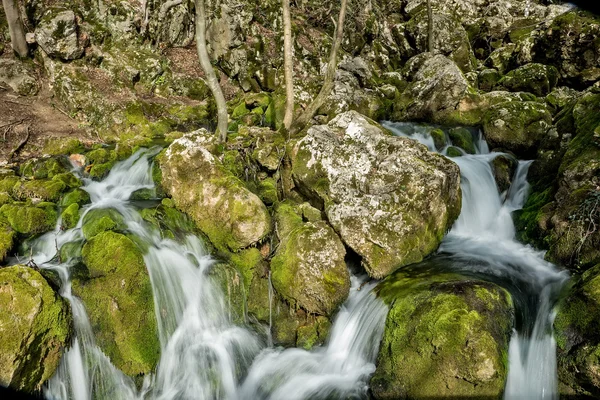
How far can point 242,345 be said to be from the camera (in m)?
7.31

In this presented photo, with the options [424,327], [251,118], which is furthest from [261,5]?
[424,327]

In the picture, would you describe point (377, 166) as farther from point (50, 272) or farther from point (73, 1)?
point (73, 1)

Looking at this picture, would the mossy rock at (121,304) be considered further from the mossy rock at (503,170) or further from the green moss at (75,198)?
the mossy rock at (503,170)

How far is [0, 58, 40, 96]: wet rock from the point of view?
12961 millimetres


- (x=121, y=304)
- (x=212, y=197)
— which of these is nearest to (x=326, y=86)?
(x=212, y=197)

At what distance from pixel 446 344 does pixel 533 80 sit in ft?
46.4

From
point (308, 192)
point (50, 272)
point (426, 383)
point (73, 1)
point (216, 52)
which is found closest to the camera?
point (426, 383)

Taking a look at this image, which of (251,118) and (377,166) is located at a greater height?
(251,118)

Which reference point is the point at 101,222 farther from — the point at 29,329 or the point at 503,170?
the point at 503,170

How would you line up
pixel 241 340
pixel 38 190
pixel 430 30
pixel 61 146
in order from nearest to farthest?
pixel 241 340 → pixel 38 190 → pixel 61 146 → pixel 430 30

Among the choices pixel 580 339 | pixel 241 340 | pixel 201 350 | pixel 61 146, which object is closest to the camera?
pixel 580 339

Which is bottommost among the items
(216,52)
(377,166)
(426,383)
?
(426,383)

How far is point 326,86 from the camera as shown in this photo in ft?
38.3

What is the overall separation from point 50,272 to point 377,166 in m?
6.70
